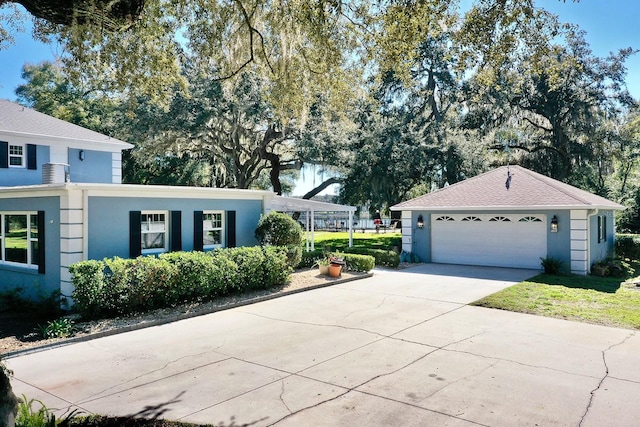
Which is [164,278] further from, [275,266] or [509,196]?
[509,196]

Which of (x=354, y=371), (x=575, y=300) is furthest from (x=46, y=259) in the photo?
(x=575, y=300)

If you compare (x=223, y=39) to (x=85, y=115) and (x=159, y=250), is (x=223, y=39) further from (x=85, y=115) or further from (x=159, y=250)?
(x=85, y=115)

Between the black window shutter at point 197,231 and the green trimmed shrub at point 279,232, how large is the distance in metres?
1.83

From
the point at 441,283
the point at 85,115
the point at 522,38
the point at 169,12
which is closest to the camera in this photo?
the point at 522,38

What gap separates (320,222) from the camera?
49.2m

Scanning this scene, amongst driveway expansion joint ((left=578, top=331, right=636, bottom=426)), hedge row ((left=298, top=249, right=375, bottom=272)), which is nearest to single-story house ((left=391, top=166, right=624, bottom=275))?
hedge row ((left=298, top=249, right=375, bottom=272))

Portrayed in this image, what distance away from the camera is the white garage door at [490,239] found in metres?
15.7

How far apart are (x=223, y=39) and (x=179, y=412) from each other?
21.5ft

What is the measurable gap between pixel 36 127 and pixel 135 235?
25.5 feet

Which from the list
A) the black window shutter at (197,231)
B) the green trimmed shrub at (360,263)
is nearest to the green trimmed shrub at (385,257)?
the green trimmed shrub at (360,263)

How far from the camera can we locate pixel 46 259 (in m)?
10.1

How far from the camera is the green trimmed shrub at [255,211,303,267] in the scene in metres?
13.2

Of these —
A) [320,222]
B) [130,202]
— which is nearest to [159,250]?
[130,202]

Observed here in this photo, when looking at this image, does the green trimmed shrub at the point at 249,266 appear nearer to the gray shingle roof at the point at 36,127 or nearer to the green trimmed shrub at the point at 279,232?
the green trimmed shrub at the point at 279,232
